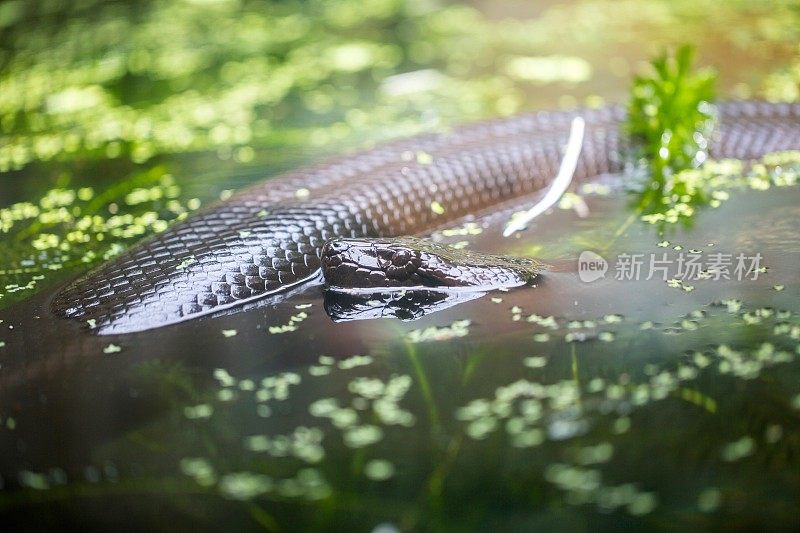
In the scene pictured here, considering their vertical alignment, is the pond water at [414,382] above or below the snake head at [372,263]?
below

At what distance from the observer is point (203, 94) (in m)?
6.09

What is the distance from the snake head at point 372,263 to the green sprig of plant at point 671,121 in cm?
163

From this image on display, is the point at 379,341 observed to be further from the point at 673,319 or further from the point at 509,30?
the point at 509,30

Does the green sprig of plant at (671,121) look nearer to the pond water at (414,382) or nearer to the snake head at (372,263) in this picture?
the pond water at (414,382)

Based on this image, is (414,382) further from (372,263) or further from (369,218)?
(369,218)

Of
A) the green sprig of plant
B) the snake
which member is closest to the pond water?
the snake

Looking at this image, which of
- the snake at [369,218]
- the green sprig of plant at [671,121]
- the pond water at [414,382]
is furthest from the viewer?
the green sprig of plant at [671,121]

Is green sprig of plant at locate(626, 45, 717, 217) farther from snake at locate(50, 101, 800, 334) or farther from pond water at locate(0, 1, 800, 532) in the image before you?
pond water at locate(0, 1, 800, 532)

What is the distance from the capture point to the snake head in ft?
10.4

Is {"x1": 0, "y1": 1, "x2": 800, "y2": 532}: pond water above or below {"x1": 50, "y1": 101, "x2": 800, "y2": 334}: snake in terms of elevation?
below

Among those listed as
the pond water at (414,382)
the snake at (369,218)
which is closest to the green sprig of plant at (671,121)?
the snake at (369,218)

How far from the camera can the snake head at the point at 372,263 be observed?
3162 millimetres

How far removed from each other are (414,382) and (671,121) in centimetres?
248

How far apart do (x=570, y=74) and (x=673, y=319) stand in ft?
11.9
